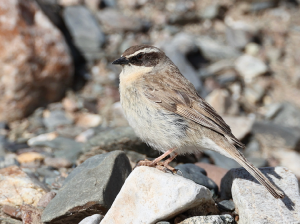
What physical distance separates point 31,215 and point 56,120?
14.4 feet

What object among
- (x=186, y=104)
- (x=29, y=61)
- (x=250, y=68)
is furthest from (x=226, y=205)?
(x=250, y=68)

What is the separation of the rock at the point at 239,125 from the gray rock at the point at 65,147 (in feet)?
12.5

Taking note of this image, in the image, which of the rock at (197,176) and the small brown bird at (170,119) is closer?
the small brown bird at (170,119)

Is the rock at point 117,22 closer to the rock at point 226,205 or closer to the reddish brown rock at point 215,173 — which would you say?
the reddish brown rock at point 215,173

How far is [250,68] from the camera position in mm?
11750

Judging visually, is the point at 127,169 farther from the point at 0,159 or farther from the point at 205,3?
the point at 205,3

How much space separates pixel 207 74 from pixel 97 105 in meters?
3.34

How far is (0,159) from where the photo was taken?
701 centimetres

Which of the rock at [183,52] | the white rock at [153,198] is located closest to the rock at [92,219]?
the white rock at [153,198]

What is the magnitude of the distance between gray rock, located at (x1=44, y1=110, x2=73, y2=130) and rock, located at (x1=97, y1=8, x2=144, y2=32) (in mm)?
3561

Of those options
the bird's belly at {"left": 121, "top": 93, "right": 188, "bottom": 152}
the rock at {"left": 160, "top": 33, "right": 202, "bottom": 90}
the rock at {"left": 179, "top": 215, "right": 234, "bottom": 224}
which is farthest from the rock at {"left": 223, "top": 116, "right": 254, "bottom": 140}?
the rock at {"left": 179, "top": 215, "right": 234, "bottom": 224}

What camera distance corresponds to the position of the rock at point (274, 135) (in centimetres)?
979

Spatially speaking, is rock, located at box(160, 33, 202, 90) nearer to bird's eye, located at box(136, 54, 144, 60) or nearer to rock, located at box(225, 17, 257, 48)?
rock, located at box(225, 17, 257, 48)

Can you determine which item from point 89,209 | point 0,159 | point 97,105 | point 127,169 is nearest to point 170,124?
point 127,169
